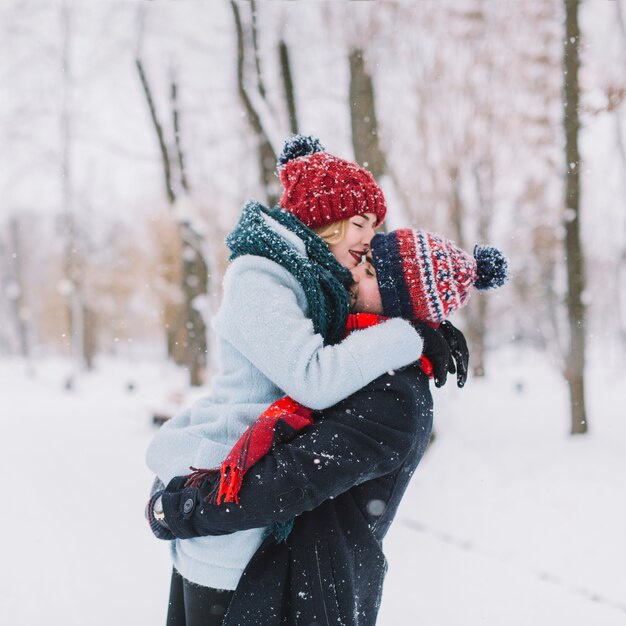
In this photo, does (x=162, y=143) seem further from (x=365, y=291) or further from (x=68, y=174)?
(x=365, y=291)

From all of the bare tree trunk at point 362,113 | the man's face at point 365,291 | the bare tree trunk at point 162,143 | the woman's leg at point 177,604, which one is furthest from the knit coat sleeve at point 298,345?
the bare tree trunk at point 162,143

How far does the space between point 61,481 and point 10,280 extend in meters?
34.3

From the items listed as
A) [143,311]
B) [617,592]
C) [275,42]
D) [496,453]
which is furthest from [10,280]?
[617,592]

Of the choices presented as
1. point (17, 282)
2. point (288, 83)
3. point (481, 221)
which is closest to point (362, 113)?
point (288, 83)

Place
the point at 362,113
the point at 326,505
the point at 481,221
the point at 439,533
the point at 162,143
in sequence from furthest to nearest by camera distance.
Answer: the point at 481,221 → the point at 162,143 → the point at 362,113 → the point at 439,533 → the point at 326,505

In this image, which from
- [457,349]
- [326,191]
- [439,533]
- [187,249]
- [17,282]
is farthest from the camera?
[17,282]

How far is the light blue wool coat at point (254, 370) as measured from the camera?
1338 mm

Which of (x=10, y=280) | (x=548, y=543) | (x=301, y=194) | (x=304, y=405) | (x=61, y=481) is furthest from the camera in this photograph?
(x=10, y=280)

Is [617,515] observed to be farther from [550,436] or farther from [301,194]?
[301,194]

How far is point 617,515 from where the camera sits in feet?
17.1

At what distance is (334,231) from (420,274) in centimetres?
39

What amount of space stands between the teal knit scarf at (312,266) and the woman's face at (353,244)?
0.13 m

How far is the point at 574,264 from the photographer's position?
7832mm

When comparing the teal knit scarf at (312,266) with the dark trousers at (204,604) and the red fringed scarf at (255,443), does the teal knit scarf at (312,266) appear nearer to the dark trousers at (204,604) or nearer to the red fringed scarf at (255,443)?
the red fringed scarf at (255,443)
